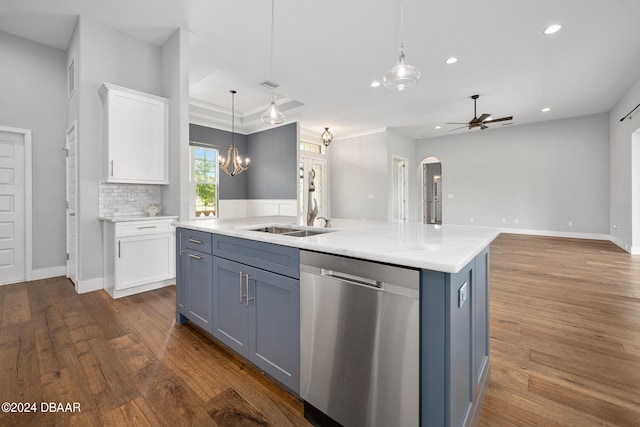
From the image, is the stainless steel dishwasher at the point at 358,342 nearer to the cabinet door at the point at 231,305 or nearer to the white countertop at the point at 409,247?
the white countertop at the point at 409,247

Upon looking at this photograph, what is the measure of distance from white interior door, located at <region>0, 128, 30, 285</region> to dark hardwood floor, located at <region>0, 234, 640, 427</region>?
635mm

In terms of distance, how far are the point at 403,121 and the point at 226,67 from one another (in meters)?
4.72

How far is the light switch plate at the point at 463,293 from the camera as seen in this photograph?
110 cm

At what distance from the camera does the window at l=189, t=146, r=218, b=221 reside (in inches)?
271

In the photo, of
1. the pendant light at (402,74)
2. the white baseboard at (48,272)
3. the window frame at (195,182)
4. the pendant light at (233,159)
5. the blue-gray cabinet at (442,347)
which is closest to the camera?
the blue-gray cabinet at (442,347)

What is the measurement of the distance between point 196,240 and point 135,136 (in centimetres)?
211

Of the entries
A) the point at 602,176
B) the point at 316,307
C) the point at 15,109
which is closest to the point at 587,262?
the point at 602,176

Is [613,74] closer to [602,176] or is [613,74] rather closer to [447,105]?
[447,105]

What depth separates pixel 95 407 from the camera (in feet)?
4.92

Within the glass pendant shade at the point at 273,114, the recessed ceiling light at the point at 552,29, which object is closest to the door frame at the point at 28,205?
the glass pendant shade at the point at 273,114

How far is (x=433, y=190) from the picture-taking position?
495 inches

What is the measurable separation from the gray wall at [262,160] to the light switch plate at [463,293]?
5922 millimetres

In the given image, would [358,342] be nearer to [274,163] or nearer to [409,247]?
[409,247]

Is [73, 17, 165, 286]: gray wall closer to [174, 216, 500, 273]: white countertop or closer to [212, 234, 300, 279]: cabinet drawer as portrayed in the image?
[212, 234, 300, 279]: cabinet drawer
